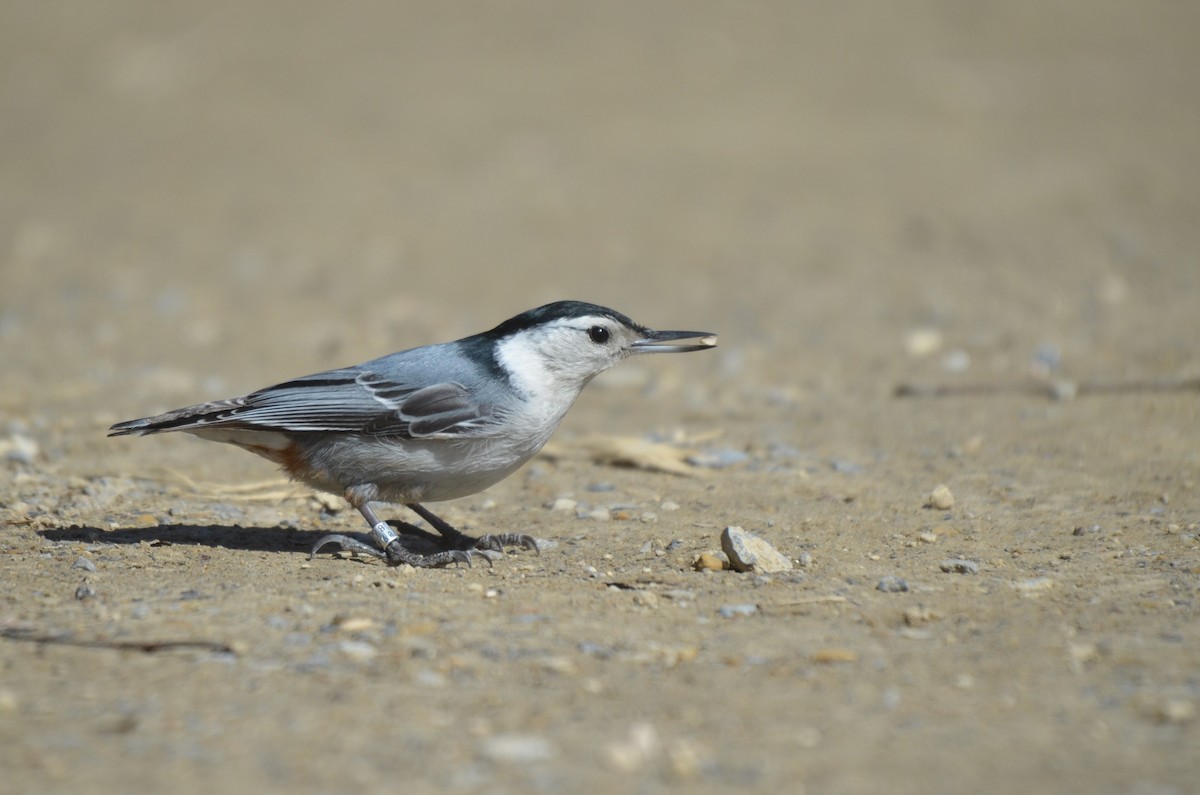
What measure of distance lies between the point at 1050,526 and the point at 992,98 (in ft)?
30.3

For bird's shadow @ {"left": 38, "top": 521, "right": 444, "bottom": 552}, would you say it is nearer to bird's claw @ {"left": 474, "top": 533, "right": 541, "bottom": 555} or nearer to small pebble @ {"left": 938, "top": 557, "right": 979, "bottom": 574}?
bird's claw @ {"left": 474, "top": 533, "right": 541, "bottom": 555}

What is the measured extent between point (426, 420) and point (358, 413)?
29 centimetres

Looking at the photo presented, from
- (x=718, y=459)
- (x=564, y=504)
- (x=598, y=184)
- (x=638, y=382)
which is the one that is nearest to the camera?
(x=564, y=504)

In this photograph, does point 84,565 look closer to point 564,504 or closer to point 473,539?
point 473,539

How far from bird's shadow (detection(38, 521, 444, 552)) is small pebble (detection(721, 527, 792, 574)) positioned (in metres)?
1.31

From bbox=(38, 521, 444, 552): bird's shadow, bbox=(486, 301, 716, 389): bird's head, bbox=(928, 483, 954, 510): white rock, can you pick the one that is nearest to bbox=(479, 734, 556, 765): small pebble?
bbox=(486, 301, 716, 389): bird's head

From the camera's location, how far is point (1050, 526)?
5.27m

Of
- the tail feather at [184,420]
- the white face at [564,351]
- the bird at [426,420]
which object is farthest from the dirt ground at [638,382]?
the white face at [564,351]

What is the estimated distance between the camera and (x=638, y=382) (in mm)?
8820

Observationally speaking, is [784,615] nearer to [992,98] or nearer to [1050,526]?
[1050,526]

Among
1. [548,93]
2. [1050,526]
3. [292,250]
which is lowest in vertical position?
[1050,526]

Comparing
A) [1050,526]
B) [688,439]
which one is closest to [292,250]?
[688,439]

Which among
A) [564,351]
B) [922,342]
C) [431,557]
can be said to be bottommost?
[922,342]

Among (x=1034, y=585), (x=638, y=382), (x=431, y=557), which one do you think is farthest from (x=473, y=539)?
(x=638, y=382)
